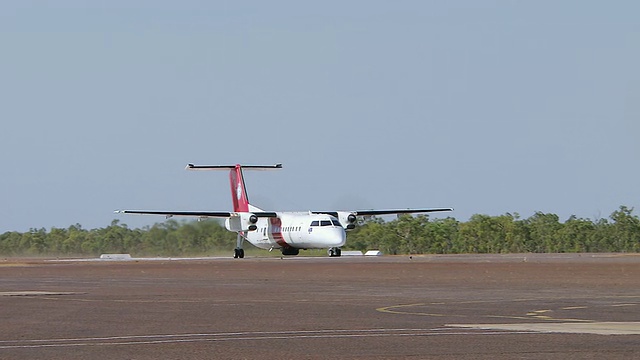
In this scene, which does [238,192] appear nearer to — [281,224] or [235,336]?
[281,224]

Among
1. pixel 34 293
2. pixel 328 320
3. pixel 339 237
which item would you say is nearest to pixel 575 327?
pixel 328 320

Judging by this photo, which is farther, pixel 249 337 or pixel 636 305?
pixel 636 305

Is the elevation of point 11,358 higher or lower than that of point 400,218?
lower

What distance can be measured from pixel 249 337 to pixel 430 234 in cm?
8588

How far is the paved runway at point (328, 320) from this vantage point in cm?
1505

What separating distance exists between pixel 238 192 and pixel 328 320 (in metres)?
68.6

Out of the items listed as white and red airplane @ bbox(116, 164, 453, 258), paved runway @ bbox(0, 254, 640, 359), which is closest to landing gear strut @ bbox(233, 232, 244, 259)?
white and red airplane @ bbox(116, 164, 453, 258)

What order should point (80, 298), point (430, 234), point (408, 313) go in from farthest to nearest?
point (430, 234), point (80, 298), point (408, 313)

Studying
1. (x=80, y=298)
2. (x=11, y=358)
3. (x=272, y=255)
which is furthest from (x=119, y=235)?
(x=11, y=358)

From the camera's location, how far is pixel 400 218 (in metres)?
104

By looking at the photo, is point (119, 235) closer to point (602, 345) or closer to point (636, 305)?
point (636, 305)

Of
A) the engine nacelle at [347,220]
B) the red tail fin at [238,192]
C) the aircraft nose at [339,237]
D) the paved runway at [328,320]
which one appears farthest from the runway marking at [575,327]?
the red tail fin at [238,192]

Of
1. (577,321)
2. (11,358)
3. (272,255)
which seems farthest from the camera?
(272,255)

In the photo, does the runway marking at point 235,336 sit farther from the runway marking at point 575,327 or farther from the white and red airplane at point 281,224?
the white and red airplane at point 281,224
